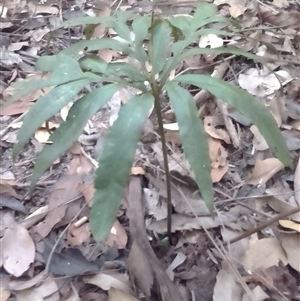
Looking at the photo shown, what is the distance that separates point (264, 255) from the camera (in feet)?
2.88

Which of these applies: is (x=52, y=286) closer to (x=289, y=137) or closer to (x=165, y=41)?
(x=165, y=41)

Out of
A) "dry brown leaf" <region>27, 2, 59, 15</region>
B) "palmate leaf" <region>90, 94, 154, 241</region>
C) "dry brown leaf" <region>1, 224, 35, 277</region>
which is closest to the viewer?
"palmate leaf" <region>90, 94, 154, 241</region>

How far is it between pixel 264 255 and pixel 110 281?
0.30 metres

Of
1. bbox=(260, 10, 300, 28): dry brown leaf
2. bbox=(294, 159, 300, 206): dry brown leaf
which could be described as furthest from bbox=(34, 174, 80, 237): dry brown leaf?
bbox=(260, 10, 300, 28): dry brown leaf

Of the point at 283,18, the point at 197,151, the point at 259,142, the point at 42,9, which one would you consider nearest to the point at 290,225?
the point at 259,142

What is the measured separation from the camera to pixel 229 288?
0.82 m

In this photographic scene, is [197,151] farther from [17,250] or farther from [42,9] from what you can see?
[42,9]

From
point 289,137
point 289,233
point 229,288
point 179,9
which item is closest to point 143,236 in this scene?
point 229,288

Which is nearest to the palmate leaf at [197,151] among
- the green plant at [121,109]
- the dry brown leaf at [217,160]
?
the green plant at [121,109]

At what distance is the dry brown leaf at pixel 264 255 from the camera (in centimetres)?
86

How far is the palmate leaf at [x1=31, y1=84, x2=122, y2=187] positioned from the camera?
2.20 ft

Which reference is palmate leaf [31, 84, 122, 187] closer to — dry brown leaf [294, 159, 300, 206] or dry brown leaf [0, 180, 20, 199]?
dry brown leaf [0, 180, 20, 199]

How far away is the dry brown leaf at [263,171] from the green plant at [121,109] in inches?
11.7

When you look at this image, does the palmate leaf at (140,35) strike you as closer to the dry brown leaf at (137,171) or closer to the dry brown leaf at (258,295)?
the dry brown leaf at (137,171)
